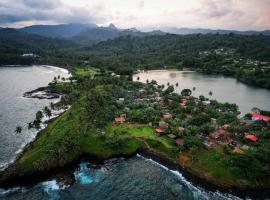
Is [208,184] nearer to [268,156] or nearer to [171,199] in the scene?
[171,199]

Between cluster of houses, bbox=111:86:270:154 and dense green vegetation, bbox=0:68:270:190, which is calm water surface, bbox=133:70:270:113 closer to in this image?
dense green vegetation, bbox=0:68:270:190

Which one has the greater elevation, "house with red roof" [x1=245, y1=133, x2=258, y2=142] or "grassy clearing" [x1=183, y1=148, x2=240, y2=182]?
"house with red roof" [x1=245, y1=133, x2=258, y2=142]

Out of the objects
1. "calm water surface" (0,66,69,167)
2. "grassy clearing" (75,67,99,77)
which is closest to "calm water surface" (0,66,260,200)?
"calm water surface" (0,66,69,167)

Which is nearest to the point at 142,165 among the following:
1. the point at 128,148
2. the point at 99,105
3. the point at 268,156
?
the point at 128,148

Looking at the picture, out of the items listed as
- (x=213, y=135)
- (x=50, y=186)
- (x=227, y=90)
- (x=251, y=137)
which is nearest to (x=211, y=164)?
(x=213, y=135)

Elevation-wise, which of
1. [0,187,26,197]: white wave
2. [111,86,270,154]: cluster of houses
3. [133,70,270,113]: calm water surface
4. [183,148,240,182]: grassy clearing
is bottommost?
[0,187,26,197]: white wave

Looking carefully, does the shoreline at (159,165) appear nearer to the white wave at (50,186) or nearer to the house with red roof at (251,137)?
the white wave at (50,186)

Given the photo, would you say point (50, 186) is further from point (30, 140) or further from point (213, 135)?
point (213, 135)
